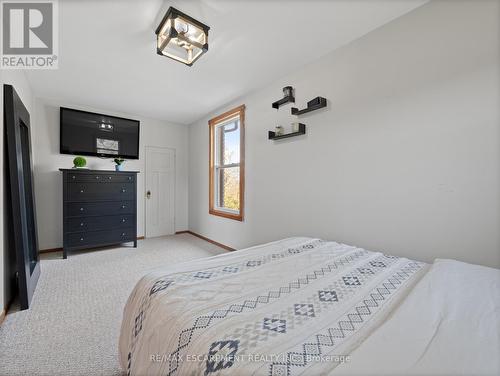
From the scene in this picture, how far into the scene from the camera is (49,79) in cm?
296

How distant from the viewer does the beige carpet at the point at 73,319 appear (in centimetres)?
143

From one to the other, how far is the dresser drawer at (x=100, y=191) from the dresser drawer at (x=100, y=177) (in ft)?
0.20

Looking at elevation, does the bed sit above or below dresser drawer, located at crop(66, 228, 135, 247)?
above

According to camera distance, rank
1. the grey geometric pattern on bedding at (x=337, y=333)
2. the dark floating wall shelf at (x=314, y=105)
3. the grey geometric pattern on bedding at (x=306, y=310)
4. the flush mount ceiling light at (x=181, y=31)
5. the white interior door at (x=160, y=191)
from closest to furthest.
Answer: the grey geometric pattern on bedding at (x=337, y=333), the grey geometric pattern on bedding at (x=306, y=310), the flush mount ceiling light at (x=181, y=31), the dark floating wall shelf at (x=314, y=105), the white interior door at (x=160, y=191)

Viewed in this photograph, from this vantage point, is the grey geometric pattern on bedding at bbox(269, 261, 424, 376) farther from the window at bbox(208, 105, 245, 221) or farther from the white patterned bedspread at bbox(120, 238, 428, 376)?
the window at bbox(208, 105, 245, 221)

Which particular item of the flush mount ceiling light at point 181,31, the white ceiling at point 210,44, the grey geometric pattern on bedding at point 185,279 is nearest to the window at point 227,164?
the white ceiling at point 210,44

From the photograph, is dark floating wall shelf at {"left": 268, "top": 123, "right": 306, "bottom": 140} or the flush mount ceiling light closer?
the flush mount ceiling light

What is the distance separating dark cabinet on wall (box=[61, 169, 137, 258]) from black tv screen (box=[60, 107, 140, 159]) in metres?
0.63

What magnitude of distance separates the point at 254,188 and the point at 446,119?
2.22 m

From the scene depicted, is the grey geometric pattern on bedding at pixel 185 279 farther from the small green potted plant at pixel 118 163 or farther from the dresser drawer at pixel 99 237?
the small green potted plant at pixel 118 163

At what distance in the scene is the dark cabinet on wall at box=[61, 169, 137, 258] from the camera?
11.1 feet

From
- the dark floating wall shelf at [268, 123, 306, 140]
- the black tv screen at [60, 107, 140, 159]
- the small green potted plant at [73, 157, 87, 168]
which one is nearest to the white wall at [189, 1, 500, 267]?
the dark floating wall shelf at [268, 123, 306, 140]

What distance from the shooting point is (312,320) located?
31.5 inches

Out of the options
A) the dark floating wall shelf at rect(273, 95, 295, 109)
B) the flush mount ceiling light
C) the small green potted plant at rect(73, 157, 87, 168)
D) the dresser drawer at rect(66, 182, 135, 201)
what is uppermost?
the flush mount ceiling light
